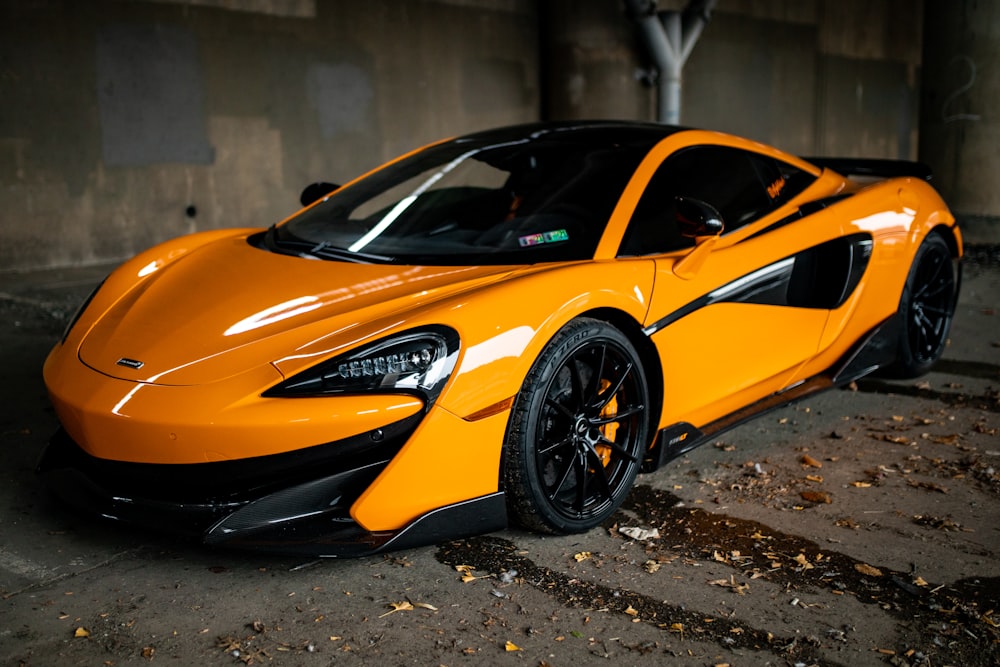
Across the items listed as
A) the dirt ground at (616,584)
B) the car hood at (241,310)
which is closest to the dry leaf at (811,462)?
the dirt ground at (616,584)

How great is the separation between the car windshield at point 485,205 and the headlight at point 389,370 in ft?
2.11

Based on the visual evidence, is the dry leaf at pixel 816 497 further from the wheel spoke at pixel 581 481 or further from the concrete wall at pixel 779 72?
the concrete wall at pixel 779 72

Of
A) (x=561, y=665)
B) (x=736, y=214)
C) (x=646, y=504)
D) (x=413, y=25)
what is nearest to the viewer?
(x=561, y=665)

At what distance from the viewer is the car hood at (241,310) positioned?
9.11ft

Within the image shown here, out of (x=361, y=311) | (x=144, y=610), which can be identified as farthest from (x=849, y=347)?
(x=144, y=610)

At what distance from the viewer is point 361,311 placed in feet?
9.52

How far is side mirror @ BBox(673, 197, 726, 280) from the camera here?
10.8 feet

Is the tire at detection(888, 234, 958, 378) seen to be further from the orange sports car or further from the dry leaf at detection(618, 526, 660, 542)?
the dry leaf at detection(618, 526, 660, 542)

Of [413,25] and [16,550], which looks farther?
[413,25]

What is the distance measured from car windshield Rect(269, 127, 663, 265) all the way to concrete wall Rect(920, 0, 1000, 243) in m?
7.70

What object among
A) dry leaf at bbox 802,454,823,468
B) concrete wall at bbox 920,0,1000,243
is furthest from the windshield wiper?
concrete wall at bbox 920,0,1000,243

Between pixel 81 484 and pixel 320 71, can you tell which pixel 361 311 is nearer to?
pixel 81 484

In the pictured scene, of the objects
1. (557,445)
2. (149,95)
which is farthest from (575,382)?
(149,95)

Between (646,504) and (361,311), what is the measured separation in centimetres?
119
